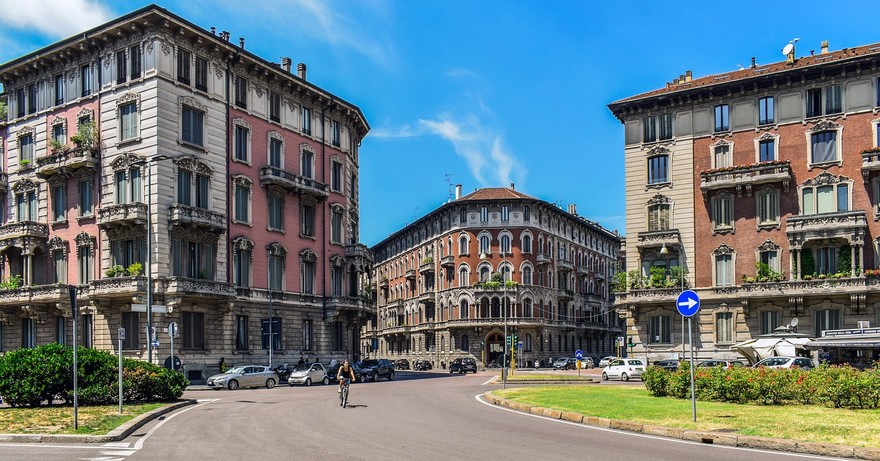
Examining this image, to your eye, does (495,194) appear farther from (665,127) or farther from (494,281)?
(665,127)

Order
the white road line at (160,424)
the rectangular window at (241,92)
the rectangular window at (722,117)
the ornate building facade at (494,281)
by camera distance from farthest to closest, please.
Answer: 1. the ornate building facade at (494,281)
2. the rectangular window at (722,117)
3. the rectangular window at (241,92)
4. the white road line at (160,424)

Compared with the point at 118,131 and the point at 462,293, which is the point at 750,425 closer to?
the point at 118,131

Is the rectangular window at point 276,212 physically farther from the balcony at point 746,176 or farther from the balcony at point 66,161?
the balcony at point 746,176

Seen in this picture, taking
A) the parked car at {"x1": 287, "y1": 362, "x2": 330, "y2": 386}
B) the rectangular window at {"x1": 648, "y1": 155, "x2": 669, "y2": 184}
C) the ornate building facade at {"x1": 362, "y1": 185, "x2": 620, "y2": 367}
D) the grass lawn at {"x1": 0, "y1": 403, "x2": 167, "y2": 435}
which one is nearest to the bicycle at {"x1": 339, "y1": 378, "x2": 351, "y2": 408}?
the grass lawn at {"x1": 0, "y1": 403, "x2": 167, "y2": 435}

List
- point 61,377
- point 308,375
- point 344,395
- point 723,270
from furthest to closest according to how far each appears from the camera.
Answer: point 723,270 → point 308,375 → point 344,395 → point 61,377

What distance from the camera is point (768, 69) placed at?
2144 inches

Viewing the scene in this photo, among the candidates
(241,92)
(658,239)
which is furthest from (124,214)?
(658,239)

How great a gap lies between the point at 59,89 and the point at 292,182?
16108mm

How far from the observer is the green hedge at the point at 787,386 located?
2192 cm

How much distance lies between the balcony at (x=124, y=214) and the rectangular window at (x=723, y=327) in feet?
119

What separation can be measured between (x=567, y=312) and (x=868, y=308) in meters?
55.7

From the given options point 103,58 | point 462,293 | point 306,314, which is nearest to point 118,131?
point 103,58

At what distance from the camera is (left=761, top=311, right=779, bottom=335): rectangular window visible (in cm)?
5128

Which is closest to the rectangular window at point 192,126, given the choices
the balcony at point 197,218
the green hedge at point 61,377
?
the balcony at point 197,218
